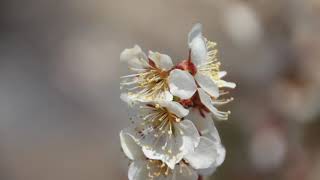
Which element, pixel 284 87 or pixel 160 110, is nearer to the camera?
pixel 160 110

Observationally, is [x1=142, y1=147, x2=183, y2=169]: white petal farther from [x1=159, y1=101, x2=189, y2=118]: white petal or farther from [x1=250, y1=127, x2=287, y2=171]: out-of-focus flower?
[x1=250, y1=127, x2=287, y2=171]: out-of-focus flower

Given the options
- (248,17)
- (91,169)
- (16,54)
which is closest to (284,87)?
(248,17)

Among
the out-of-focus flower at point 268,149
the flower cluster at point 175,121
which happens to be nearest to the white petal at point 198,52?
the flower cluster at point 175,121

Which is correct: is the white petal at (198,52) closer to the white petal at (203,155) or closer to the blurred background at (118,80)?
the white petal at (203,155)

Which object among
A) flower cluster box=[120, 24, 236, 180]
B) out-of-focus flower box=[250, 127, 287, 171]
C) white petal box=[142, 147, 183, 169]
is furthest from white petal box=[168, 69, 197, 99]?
out-of-focus flower box=[250, 127, 287, 171]

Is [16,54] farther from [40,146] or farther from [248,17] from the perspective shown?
[248,17]

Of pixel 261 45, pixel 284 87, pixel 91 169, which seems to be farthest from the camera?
pixel 91 169
